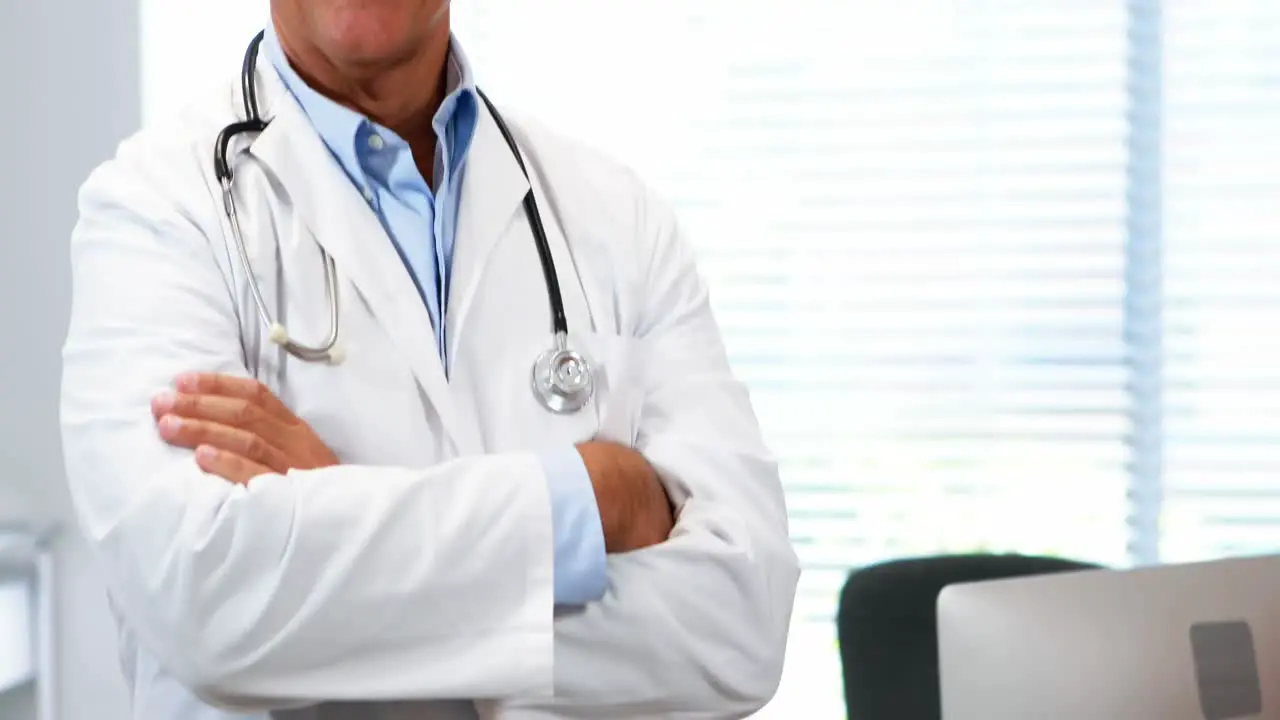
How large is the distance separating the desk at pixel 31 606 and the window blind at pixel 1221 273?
204 cm

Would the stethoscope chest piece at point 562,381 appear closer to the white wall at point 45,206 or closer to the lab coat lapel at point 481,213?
the lab coat lapel at point 481,213

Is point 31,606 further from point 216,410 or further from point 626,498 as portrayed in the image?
point 626,498

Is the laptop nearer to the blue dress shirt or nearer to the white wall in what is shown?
the blue dress shirt

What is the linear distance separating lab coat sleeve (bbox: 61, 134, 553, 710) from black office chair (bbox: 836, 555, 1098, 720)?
A: 2.56 feet

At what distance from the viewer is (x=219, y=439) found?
3.76 ft

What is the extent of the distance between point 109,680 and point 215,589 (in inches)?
57.2

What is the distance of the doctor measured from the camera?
43.6 inches

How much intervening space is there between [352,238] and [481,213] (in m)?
0.15

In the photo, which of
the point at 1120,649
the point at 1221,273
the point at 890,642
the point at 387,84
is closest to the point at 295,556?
the point at 387,84

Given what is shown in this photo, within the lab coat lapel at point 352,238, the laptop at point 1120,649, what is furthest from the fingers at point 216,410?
the laptop at point 1120,649

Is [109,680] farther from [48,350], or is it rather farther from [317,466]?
[317,466]

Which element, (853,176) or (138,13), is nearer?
(138,13)

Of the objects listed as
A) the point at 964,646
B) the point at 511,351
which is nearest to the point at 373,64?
the point at 511,351

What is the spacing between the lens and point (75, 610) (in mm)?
2373
